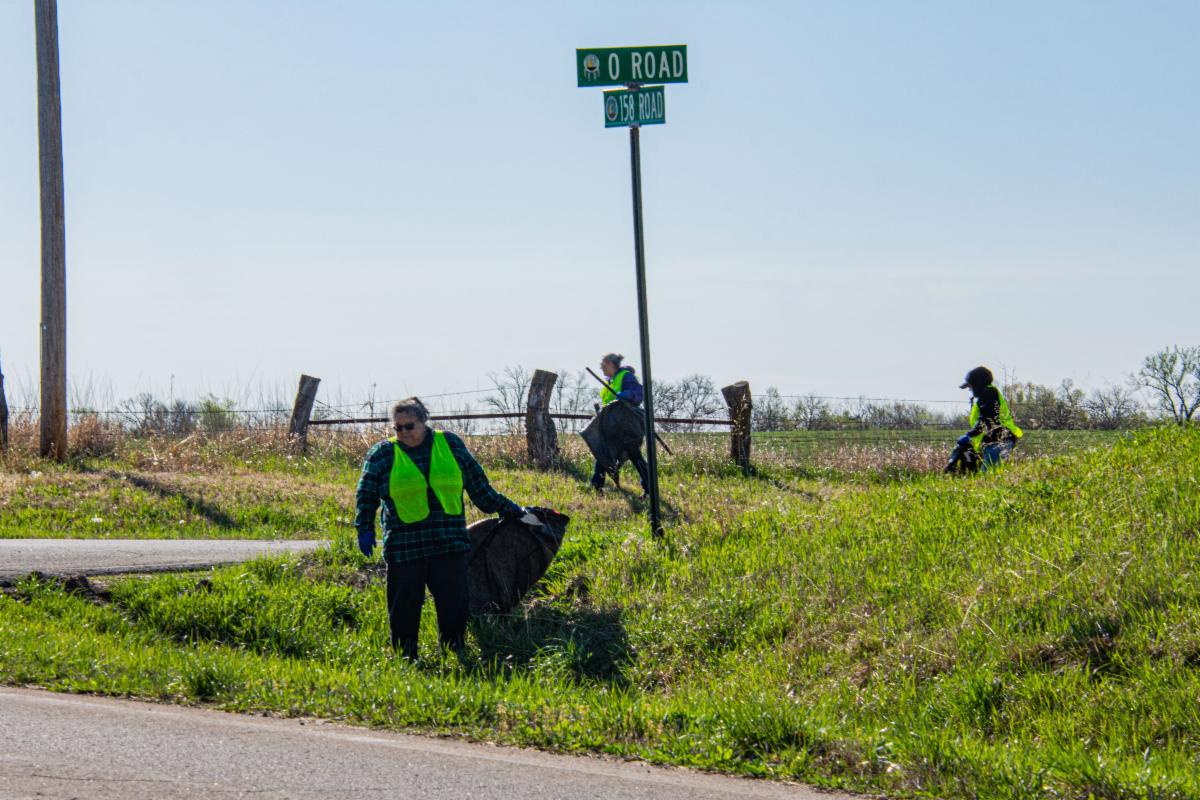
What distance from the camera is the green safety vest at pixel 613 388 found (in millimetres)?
15359

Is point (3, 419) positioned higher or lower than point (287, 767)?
higher

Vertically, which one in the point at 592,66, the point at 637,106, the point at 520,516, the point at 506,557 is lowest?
the point at 506,557

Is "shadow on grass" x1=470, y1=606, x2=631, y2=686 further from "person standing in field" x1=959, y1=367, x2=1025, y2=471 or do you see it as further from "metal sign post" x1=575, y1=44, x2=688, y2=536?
"person standing in field" x1=959, y1=367, x2=1025, y2=471

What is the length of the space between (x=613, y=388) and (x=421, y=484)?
7862 mm

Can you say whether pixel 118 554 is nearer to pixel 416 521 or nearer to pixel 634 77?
pixel 416 521

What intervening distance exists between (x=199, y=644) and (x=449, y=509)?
215cm

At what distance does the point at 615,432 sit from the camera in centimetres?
1554

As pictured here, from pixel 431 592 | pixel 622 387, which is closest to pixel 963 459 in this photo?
pixel 622 387

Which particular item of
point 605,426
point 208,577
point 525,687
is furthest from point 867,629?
point 605,426

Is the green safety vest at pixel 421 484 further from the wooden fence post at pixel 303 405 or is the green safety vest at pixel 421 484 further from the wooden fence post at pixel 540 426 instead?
the wooden fence post at pixel 303 405

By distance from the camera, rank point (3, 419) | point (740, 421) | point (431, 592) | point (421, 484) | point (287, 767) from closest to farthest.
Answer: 1. point (287, 767)
2. point (421, 484)
3. point (431, 592)
4. point (3, 419)
5. point (740, 421)

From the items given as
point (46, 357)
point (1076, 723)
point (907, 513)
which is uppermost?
point (46, 357)

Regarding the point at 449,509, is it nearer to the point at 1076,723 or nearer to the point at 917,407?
the point at 1076,723

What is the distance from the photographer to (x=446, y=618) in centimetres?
800
